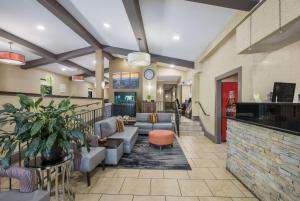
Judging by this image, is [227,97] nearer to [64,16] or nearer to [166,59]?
[166,59]

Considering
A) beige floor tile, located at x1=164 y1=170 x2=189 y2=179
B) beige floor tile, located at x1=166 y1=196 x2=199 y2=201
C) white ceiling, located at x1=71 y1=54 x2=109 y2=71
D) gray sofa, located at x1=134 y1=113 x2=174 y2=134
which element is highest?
white ceiling, located at x1=71 y1=54 x2=109 y2=71

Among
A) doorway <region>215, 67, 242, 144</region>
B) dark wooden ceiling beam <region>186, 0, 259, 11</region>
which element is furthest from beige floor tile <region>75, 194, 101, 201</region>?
doorway <region>215, 67, 242, 144</region>

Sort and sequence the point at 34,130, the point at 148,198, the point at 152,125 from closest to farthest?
the point at 34,130
the point at 148,198
the point at 152,125

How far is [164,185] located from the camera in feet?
9.16

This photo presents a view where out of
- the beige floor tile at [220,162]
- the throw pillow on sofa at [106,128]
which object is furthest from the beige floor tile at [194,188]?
the throw pillow on sofa at [106,128]

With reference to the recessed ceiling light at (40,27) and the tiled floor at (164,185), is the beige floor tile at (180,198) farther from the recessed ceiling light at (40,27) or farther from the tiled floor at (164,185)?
the recessed ceiling light at (40,27)

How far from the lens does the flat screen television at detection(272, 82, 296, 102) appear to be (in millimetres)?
2373

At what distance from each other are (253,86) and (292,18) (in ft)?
5.51

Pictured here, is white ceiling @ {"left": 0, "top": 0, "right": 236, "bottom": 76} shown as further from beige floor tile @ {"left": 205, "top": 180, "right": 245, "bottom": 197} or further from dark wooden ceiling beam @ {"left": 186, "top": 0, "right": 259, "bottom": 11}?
beige floor tile @ {"left": 205, "top": 180, "right": 245, "bottom": 197}

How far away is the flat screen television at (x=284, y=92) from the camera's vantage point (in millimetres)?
2373

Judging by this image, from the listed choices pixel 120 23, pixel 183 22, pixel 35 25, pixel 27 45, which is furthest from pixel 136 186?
pixel 27 45

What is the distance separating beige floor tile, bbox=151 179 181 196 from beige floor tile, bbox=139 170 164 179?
0.51ft

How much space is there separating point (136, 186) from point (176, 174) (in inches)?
33.6

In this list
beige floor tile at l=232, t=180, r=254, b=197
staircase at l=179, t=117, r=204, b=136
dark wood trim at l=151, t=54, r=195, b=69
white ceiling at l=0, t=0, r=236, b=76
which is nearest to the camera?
beige floor tile at l=232, t=180, r=254, b=197
